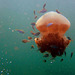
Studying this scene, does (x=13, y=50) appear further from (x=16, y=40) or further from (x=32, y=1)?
(x=32, y=1)

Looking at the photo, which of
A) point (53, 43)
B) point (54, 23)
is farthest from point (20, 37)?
point (54, 23)

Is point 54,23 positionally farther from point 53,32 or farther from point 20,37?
point 20,37

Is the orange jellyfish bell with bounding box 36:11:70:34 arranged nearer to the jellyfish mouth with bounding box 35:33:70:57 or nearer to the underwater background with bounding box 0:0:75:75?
the jellyfish mouth with bounding box 35:33:70:57

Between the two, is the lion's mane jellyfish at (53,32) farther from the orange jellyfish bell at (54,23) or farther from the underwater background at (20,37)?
the underwater background at (20,37)

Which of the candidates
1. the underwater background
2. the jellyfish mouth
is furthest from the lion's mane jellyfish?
the underwater background

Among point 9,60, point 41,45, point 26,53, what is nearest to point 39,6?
point 26,53

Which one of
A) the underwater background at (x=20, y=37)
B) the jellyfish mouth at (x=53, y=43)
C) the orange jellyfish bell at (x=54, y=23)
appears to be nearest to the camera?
the orange jellyfish bell at (x=54, y=23)

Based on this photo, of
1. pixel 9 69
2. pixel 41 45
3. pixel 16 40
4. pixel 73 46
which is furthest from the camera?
pixel 73 46

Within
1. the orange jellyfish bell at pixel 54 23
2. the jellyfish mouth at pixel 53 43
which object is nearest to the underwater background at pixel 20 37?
the jellyfish mouth at pixel 53 43
